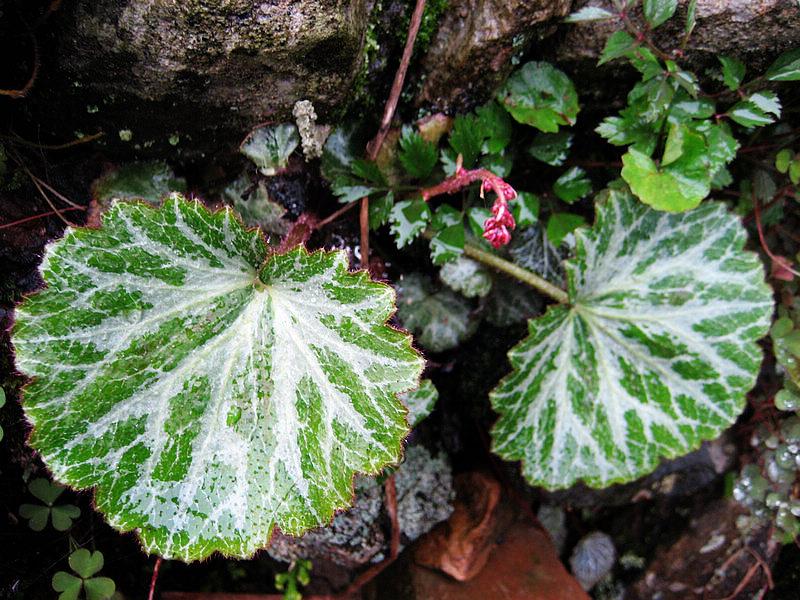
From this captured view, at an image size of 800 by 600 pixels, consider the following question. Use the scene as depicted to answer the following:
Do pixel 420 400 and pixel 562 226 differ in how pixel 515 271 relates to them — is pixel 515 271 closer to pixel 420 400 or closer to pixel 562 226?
pixel 562 226

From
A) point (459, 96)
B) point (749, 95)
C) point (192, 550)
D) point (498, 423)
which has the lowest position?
point (498, 423)

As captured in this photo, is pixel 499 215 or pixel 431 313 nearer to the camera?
pixel 499 215

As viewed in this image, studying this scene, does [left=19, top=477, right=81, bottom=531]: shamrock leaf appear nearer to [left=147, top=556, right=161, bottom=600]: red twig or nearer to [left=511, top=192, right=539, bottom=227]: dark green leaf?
[left=147, top=556, right=161, bottom=600]: red twig

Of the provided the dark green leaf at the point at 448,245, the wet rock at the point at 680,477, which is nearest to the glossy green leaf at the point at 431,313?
the dark green leaf at the point at 448,245

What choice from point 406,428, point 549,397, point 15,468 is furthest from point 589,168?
point 15,468

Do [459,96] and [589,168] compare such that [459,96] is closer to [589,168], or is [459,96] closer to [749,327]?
[589,168]

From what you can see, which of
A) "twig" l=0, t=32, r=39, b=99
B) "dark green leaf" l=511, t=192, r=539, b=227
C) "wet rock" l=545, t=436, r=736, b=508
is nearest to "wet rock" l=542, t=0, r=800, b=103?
"dark green leaf" l=511, t=192, r=539, b=227

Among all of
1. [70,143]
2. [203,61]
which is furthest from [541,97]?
[70,143]
